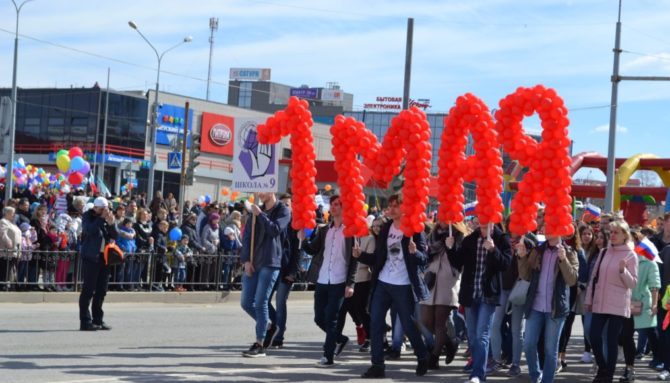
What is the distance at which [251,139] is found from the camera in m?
12.9

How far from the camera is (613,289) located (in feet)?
37.4

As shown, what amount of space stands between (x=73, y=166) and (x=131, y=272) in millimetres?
12961

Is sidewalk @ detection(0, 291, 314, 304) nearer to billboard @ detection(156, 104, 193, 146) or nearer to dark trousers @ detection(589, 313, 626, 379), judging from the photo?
dark trousers @ detection(589, 313, 626, 379)

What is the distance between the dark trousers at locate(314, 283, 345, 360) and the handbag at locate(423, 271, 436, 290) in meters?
0.95

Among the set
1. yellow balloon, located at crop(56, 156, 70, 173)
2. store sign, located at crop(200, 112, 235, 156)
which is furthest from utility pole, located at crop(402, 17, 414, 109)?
store sign, located at crop(200, 112, 235, 156)

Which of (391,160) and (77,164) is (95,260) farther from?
(77,164)

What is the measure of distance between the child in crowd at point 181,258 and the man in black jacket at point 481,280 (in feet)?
36.1

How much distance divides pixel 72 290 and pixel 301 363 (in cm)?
855

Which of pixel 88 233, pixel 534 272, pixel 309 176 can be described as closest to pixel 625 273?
pixel 534 272

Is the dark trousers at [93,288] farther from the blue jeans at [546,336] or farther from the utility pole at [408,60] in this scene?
the utility pole at [408,60]

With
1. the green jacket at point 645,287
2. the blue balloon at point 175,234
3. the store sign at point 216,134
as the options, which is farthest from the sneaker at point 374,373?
the store sign at point 216,134

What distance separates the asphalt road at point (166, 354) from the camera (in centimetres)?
1075

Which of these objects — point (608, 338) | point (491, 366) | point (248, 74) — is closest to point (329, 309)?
point (491, 366)

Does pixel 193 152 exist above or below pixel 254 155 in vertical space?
above
